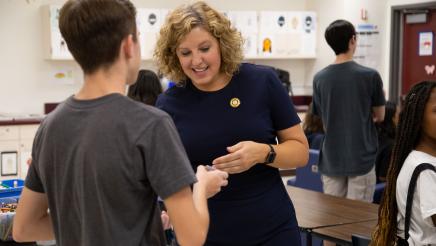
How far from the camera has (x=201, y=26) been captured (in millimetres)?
2146

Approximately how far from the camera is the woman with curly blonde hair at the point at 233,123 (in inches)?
84.1

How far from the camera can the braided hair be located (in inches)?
92.4

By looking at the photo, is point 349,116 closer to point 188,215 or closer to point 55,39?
Result: point 188,215

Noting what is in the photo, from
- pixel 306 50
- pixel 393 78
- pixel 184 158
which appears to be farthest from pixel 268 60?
pixel 184 158

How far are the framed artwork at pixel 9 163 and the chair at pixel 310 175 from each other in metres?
3.16

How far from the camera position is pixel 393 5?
301 inches

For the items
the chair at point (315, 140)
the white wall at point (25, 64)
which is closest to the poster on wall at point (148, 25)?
the white wall at point (25, 64)

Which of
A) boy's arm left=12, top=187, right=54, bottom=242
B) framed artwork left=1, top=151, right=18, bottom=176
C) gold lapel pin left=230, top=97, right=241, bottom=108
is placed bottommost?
framed artwork left=1, top=151, right=18, bottom=176

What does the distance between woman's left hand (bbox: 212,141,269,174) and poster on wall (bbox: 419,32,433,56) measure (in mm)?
5859

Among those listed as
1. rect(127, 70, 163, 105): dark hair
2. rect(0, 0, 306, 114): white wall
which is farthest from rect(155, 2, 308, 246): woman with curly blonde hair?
rect(0, 0, 306, 114): white wall

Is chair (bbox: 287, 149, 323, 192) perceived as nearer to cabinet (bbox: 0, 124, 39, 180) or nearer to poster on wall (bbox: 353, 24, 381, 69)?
→ cabinet (bbox: 0, 124, 39, 180)

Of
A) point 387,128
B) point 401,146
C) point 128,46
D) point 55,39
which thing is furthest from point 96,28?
point 55,39

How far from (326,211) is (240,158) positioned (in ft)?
4.79

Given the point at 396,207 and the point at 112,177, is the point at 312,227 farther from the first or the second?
the point at 112,177
